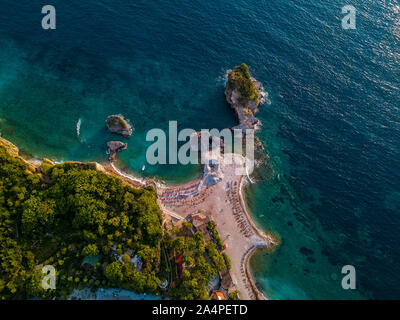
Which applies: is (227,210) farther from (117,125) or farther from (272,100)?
(272,100)

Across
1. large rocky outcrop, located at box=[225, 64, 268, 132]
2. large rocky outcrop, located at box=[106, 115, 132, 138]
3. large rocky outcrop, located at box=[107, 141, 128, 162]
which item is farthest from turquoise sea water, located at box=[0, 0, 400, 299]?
large rocky outcrop, located at box=[225, 64, 268, 132]

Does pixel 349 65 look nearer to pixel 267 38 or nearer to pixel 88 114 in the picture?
pixel 267 38

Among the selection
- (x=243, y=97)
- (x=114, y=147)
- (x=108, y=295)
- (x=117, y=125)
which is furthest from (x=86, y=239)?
(x=243, y=97)

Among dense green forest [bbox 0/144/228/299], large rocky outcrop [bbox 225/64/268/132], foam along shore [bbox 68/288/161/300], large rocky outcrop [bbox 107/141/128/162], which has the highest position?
large rocky outcrop [bbox 225/64/268/132]

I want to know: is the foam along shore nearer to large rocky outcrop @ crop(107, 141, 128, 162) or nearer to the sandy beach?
the sandy beach

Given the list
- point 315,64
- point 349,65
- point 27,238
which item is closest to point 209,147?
point 27,238

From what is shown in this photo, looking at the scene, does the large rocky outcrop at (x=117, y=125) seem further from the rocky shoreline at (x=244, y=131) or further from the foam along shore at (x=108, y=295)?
the foam along shore at (x=108, y=295)
